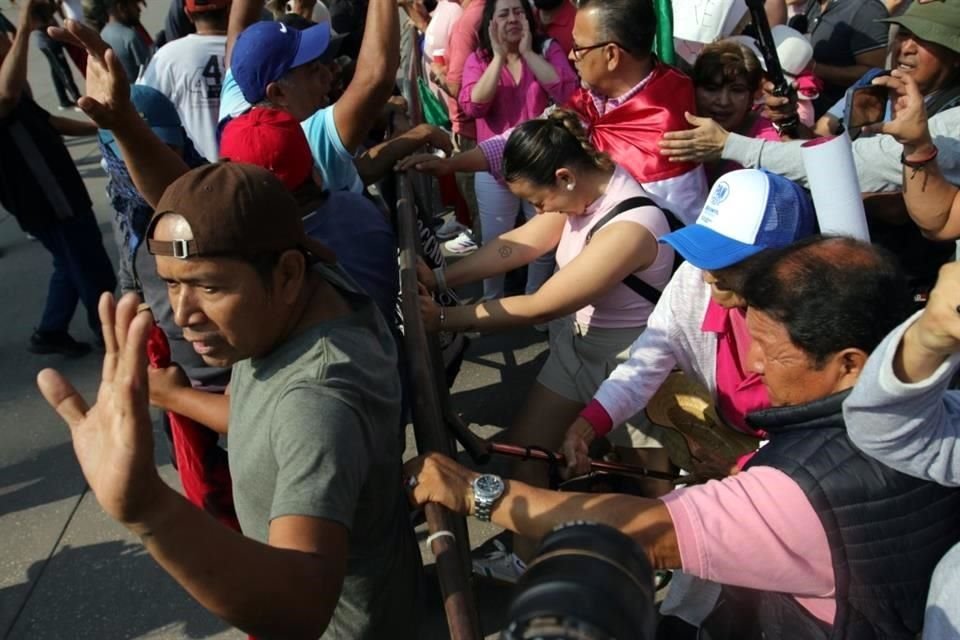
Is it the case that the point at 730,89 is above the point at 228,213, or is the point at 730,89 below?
below

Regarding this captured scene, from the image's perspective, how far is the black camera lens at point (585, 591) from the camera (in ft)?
2.69

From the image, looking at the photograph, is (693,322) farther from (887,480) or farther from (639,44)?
(639,44)

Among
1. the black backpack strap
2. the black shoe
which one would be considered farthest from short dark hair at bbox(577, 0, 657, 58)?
the black shoe

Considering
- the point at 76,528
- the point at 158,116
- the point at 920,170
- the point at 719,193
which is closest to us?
the point at 719,193

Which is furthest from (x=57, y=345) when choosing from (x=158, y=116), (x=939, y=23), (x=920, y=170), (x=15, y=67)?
(x=939, y=23)

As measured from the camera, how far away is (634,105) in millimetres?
3104

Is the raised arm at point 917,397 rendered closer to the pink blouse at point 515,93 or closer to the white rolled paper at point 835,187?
the white rolled paper at point 835,187

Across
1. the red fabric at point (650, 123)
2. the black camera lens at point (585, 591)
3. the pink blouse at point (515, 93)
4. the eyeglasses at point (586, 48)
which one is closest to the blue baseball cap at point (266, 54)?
the eyeglasses at point (586, 48)

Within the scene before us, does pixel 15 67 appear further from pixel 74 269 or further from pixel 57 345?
pixel 57 345

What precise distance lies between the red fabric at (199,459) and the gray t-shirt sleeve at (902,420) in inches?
65.9

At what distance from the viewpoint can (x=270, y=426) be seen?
147 centimetres

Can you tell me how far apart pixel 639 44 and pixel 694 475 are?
64.9 inches

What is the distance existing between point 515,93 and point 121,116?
269 cm

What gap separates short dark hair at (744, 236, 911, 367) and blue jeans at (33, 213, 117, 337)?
4046 mm
